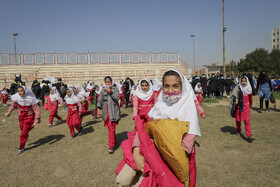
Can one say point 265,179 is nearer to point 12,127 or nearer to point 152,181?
point 152,181

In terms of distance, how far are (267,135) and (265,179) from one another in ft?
10.4

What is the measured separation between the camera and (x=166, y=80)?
198cm

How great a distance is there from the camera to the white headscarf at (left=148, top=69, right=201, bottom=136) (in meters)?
1.75

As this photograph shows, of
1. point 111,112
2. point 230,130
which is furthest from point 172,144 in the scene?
point 230,130

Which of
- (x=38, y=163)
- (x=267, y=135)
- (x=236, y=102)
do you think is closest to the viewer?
(x=38, y=163)

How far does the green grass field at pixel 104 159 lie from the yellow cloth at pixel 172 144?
2.40m

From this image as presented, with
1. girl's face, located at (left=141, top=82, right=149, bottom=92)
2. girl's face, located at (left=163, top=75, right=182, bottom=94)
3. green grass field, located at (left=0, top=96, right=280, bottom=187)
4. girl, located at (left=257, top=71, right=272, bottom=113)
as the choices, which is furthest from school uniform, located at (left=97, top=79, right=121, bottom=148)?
girl, located at (left=257, top=71, right=272, bottom=113)

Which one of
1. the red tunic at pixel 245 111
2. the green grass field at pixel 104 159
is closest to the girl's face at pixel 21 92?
the green grass field at pixel 104 159

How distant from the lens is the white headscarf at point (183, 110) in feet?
5.75

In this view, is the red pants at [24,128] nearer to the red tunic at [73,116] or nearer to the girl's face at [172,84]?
the red tunic at [73,116]

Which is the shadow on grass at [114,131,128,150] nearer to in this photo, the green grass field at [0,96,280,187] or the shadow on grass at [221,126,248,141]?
the green grass field at [0,96,280,187]

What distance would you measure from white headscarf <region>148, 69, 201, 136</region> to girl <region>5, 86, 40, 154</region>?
4989mm

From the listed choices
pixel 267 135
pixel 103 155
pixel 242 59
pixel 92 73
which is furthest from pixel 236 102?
pixel 242 59

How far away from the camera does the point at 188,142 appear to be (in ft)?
5.34
